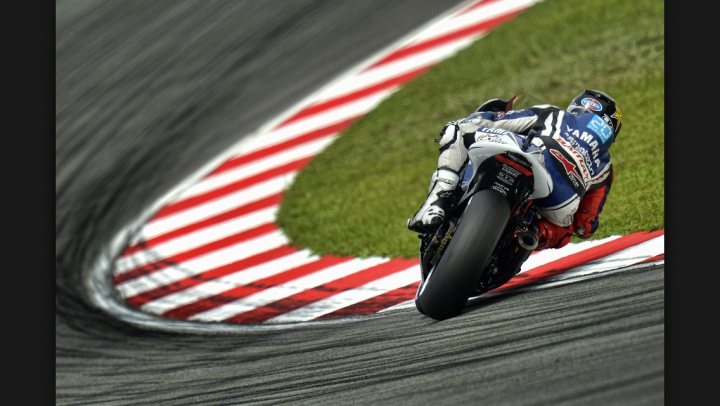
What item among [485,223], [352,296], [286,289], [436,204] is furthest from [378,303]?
[485,223]

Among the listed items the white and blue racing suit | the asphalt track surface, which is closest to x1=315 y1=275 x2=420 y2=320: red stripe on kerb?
the asphalt track surface

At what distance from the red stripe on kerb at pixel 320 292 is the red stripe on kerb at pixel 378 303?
8.5 inches

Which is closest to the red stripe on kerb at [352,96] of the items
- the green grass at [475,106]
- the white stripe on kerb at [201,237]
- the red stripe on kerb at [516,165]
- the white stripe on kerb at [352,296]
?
the green grass at [475,106]

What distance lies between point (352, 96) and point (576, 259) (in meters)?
2.93

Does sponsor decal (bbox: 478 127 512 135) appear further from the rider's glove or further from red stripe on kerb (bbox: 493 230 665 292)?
red stripe on kerb (bbox: 493 230 665 292)

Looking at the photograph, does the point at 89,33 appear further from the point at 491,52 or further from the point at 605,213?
the point at 605,213

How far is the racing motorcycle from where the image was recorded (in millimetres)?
4961

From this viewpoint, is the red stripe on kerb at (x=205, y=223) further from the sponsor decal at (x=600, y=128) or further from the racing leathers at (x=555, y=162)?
the sponsor decal at (x=600, y=128)

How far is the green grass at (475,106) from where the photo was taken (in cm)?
643

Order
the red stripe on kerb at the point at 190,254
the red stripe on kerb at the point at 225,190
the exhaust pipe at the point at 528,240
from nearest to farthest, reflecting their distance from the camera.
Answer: the exhaust pipe at the point at 528,240
the red stripe on kerb at the point at 190,254
the red stripe on kerb at the point at 225,190

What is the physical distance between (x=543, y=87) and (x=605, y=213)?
1.31 m

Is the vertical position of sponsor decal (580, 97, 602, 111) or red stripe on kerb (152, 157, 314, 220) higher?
red stripe on kerb (152, 157, 314, 220)

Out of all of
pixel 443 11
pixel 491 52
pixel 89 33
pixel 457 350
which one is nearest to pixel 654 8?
pixel 491 52

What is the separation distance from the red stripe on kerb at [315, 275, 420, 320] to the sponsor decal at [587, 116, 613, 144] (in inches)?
56.0
